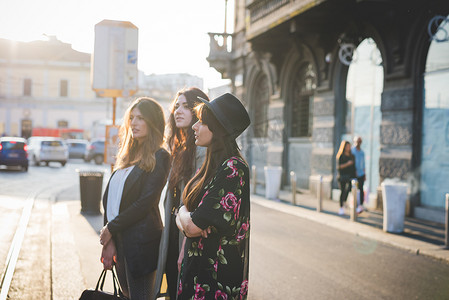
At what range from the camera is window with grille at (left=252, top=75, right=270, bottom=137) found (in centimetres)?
1938

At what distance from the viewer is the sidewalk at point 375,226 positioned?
7.52 m

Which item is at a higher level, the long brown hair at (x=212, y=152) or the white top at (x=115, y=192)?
the long brown hair at (x=212, y=152)

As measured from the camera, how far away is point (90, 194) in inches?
408

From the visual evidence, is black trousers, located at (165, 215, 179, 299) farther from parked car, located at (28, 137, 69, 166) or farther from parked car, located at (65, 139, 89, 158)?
parked car, located at (65, 139, 89, 158)

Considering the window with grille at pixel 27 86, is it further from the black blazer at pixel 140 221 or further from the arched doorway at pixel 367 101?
the black blazer at pixel 140 221

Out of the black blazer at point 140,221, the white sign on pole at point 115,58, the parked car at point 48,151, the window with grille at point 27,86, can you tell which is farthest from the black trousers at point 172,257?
the window with grille at point 27,86

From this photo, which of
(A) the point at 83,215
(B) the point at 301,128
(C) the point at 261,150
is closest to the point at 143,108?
(A) the point at 83,215

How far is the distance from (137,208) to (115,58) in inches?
234

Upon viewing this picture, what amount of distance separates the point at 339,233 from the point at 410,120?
3727 mm

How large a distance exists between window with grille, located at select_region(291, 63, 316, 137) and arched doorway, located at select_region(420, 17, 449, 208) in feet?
16.7

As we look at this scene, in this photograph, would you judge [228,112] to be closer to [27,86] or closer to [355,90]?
[355,90]

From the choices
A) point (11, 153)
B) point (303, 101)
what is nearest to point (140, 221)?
point (303, 101)

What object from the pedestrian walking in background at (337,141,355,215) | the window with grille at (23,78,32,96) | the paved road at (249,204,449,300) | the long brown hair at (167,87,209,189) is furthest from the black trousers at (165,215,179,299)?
the window with grille at (23,78,32,96)

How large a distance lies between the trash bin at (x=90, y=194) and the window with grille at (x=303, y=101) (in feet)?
25.9
